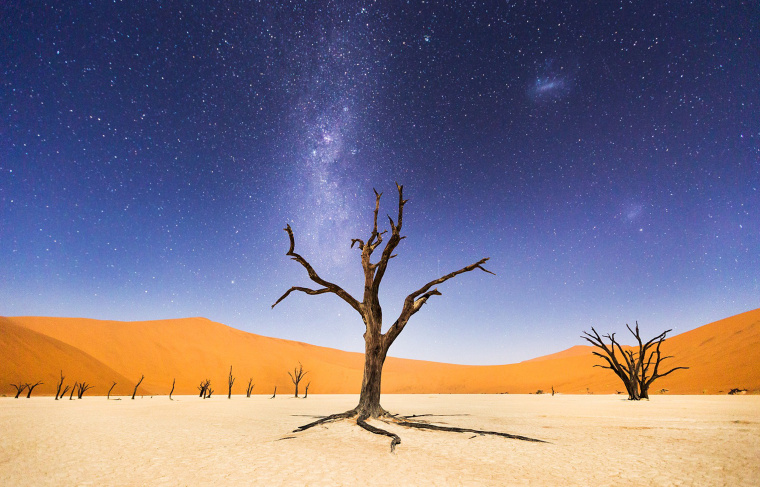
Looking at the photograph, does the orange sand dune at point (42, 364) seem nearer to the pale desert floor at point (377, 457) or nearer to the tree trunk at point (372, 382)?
the pale desert floor at point (377, 457)

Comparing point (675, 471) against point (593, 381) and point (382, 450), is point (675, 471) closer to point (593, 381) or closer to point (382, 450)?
point (382, 450)

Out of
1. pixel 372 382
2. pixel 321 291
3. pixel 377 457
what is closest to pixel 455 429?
pixel 372 382

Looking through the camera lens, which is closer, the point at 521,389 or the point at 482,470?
the point at 482,470

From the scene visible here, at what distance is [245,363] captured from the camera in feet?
219

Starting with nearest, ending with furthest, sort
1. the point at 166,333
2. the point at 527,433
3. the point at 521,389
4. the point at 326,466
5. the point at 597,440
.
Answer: the point at 326,466 < the point at 597,440 < the point at 527,433 < the point at 521,389 < the point at 166,333

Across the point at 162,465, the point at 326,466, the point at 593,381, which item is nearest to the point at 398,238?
the point at 326,466

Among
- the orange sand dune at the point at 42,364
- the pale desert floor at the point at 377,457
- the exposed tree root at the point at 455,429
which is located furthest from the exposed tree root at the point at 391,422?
the orange sand dune at the point at 42,364

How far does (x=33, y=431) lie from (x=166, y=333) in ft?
236

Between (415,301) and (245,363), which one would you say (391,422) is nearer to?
(415,301)

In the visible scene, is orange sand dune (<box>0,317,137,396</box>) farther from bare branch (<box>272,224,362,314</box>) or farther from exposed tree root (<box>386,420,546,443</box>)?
exposed tree root (<box>386,420,546,443</box>)

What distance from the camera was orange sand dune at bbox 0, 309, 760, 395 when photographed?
3897 cm

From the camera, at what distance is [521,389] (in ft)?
193

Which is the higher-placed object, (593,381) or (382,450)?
(593,381)

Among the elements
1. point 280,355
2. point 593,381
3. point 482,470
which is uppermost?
point 280,355
